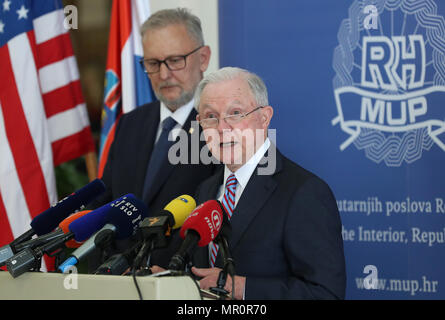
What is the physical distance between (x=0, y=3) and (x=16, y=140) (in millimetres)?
860

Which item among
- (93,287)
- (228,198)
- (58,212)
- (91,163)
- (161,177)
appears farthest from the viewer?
(91,163)

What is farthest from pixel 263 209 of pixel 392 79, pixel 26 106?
pixel 26 106

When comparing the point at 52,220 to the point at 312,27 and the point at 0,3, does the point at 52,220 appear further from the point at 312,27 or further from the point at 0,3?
the point at 0,3

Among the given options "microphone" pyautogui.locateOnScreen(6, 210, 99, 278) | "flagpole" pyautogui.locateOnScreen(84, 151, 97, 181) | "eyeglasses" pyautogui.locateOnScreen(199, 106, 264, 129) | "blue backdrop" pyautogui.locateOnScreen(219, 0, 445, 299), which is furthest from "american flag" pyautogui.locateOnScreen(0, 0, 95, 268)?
"microphone" pyautogui.locateOnScreen(6, 210, 99, 278)

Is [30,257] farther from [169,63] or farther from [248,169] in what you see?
[169,63]

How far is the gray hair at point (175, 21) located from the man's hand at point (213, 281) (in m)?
1.57

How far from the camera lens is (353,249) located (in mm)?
3084

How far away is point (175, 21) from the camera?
120 inches

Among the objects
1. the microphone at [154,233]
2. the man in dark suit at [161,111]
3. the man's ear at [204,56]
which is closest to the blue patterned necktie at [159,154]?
the man in dark suit at [161,111]

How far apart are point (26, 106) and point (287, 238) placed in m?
2.36

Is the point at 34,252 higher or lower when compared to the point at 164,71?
lower

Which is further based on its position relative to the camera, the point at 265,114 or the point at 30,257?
the point at 265,114

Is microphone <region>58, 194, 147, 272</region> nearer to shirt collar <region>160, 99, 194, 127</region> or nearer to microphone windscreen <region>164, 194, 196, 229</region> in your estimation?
microphone windscreen <region>164, 194, 196, 229</region>

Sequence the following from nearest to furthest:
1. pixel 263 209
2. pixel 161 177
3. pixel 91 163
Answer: pixel 263 209 < pixel 161 177 < pixel 91 163
